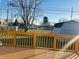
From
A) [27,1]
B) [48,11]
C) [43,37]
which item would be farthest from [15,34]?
[48,11]

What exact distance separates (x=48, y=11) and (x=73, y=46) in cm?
2119

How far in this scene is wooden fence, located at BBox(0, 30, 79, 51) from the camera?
39.8 feet

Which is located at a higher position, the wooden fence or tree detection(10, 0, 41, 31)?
tree detection(10, 0, 41, 31)

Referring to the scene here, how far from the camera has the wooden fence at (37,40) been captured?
39.8ft

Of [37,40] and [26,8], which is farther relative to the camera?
[26,8]

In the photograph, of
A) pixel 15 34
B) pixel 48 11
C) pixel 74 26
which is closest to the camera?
pixel 15 34

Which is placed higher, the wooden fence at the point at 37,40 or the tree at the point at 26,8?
the tree at the point at 26,8

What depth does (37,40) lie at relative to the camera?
1275 cm

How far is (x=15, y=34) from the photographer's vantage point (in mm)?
12875

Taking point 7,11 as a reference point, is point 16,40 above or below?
below

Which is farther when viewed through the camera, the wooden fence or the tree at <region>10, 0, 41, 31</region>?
the tree at <region>10, 0, 41, 31</region>

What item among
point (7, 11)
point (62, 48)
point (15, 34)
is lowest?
point (62, 48)

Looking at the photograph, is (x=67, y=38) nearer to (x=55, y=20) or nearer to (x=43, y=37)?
(x=43, y=37)

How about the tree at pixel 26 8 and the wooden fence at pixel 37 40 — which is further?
the tree at pixel 26 8
